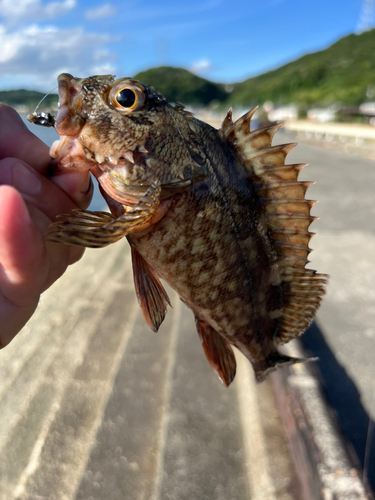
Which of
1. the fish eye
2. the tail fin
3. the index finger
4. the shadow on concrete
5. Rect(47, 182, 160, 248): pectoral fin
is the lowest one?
the shadow on concrete

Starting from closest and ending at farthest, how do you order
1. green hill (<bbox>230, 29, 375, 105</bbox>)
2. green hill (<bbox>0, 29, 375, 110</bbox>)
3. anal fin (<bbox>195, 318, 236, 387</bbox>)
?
anal fin (<bbox>195, 318, 236, 387</bbox>) < green hill (<bbox>0, 29, 375, 110</bbox>) < green hill (<bbox>230, 29, 375, 105</bbox>)

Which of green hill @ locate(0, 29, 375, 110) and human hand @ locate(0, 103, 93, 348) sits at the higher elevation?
green hill @ locate(0, 29, 375, 110)

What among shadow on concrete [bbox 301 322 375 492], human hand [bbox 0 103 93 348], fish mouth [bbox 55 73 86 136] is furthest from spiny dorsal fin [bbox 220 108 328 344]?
shadow on concrete [bbox 301 322 375 492]

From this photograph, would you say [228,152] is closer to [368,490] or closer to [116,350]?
[368,490]

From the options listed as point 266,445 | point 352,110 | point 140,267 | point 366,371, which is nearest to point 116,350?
point 266,445

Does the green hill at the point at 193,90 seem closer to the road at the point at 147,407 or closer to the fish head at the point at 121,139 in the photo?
the road at the point at 147,407

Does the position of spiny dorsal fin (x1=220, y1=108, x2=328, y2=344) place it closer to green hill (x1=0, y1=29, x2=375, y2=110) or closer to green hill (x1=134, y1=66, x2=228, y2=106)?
green hill (x1=0, y1=29, x2=375, y2=110)

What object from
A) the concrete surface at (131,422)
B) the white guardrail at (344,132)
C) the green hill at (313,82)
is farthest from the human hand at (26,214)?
the green hill at (313,82)

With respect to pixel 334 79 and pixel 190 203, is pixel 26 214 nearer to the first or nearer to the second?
pixel 190 203

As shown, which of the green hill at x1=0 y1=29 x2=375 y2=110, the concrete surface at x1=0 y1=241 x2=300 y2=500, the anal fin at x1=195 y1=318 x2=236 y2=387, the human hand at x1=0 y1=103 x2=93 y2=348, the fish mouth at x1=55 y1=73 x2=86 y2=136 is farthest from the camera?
the green hill at x1=0 y1=29 x2=375 y2=110

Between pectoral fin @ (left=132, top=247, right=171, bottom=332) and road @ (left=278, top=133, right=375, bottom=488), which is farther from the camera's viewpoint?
road @ (left=278, top=133, right=375, bottom=488)
